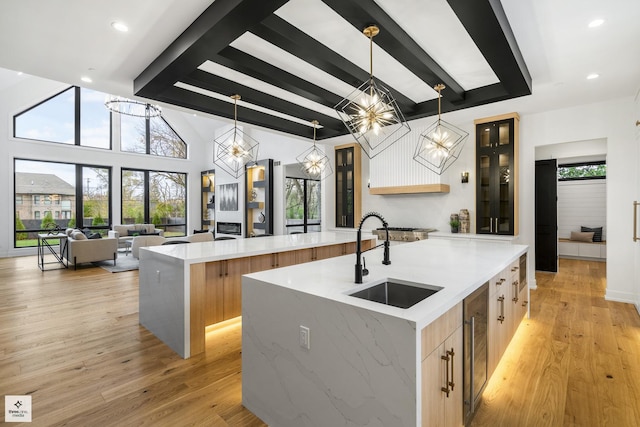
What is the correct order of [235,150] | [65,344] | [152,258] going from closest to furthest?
[65,344] → [152,258] → [235,150]

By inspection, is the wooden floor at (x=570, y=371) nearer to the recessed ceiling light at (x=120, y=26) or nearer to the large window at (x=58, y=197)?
the recessed ceiling light at (x=120, y=26)

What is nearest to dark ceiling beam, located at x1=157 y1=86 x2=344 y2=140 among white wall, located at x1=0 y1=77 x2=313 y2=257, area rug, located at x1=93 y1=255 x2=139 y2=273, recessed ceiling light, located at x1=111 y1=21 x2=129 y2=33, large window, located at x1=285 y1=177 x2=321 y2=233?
white wall, located at x1=0 y1=77 x2=313 y2=257

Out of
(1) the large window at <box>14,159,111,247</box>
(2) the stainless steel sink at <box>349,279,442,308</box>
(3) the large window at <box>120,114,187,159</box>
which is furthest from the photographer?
(3) the large window at <box>120,114,187,159</box>

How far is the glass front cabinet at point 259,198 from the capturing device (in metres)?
8.81

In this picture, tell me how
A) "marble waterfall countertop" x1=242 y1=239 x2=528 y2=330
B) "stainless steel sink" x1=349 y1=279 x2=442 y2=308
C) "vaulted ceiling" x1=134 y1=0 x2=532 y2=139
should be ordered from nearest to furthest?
"marble waterfall countertop" x1=242 y1=239 x2=528 y2=330, "stainless steel sink" x1=349 y1=279 x2=442 y2=308, "vaulted ceiling" x1=134 y1=0 x2=532 y2=139

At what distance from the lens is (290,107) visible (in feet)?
15.9

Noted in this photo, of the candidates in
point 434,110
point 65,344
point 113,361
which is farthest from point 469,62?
point 65,344

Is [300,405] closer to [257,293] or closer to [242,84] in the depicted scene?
[257,293]

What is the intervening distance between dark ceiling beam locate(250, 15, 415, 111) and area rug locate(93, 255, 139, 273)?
5.56 m

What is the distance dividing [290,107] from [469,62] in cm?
252

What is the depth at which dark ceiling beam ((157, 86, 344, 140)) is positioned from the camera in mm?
4207

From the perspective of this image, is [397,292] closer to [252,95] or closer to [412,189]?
[252,95]

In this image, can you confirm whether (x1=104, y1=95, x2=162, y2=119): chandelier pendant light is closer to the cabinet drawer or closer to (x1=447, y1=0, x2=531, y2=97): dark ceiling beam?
(x1=447, y1=0, x2=531, y2=97): dark ceiling beam

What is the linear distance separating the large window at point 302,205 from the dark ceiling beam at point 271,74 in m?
4.68
